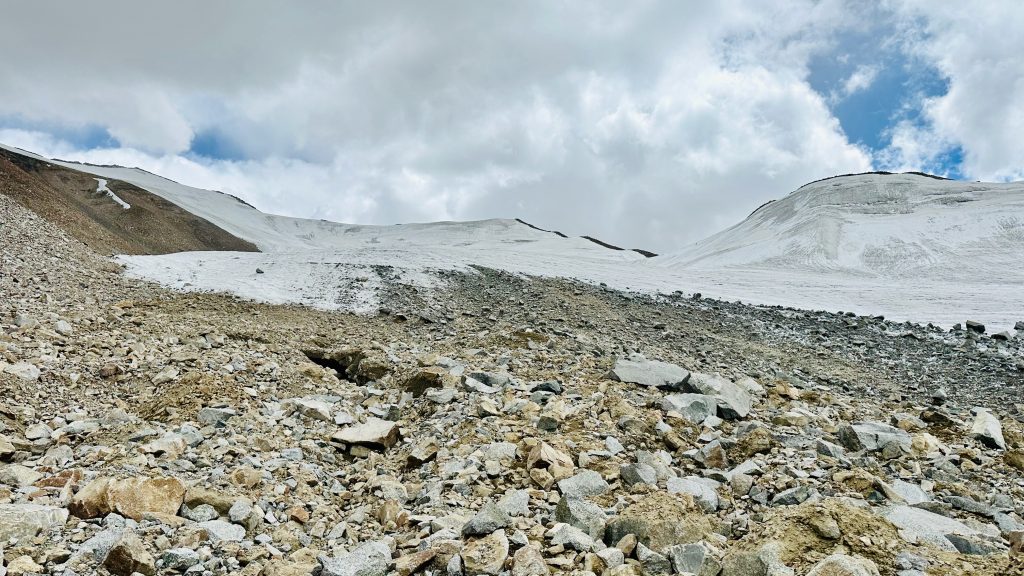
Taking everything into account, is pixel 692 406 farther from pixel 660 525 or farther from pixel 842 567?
pixel 842 567

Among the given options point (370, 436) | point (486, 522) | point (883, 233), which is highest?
point (883, 233)

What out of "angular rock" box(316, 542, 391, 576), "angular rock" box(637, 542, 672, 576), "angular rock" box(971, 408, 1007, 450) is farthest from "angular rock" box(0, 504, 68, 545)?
"angular rock" box(971, 408, 1007, 450)

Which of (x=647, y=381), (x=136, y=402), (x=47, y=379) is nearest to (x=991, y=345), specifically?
(x=647, y=381)

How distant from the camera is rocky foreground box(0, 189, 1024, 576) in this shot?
4605mm

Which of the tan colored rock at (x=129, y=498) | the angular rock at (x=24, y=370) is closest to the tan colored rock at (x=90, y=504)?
Result: the tan colored rock at (x=129, y=498)

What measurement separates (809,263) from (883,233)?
9641 mm

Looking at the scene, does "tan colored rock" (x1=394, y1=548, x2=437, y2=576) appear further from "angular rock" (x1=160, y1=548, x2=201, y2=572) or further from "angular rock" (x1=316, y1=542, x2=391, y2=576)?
"angular rock" (x1=160, y1=548, x2=201, y2=572)

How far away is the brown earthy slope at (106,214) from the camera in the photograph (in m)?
23.6

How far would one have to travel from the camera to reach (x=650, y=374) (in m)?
10.0

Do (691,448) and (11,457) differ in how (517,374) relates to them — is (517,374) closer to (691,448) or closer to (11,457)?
(691,448)

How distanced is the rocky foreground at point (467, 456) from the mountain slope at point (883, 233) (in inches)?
1025

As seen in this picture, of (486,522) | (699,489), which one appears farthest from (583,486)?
(486,522)

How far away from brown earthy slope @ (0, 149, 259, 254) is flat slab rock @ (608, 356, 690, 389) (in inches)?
890

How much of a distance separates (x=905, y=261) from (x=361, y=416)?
134ft
